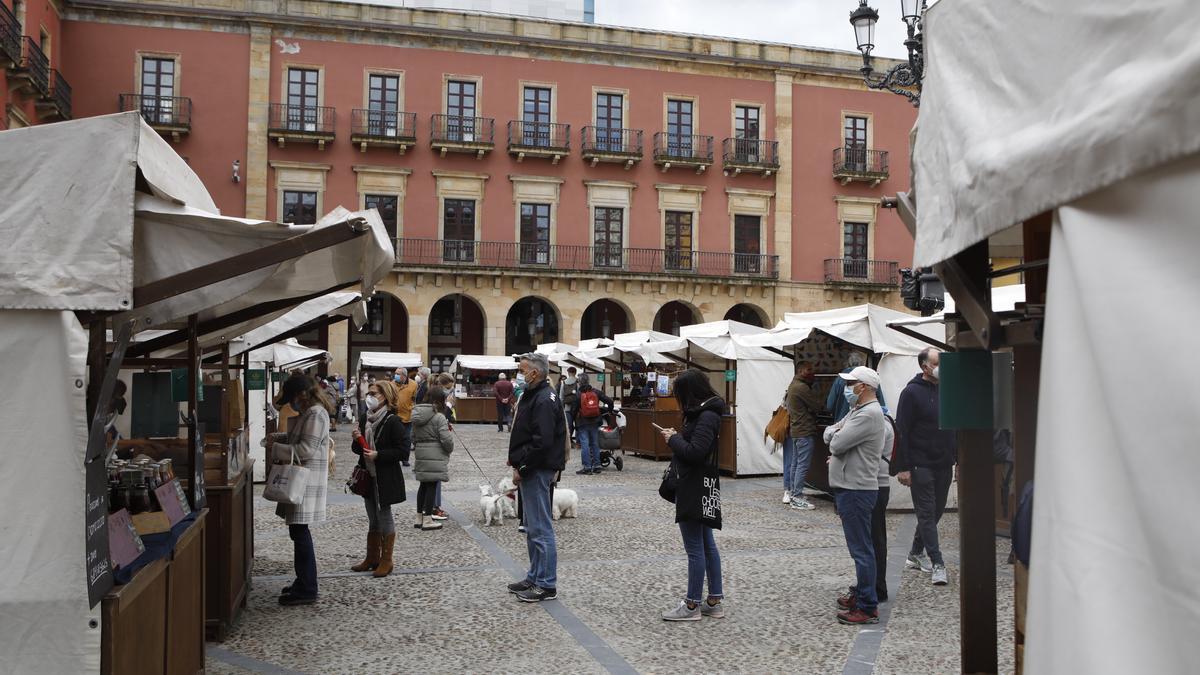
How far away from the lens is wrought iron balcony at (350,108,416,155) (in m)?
30.1

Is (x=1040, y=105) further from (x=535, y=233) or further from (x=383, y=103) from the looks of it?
(x=383, y=103)

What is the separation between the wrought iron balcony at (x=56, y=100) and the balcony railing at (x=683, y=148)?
59.0 ft

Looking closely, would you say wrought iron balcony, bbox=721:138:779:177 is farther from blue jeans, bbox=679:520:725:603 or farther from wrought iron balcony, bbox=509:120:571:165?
blue jeans, bbox=679:520:725:603

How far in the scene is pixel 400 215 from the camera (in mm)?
30766

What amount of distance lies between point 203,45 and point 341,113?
448 cm

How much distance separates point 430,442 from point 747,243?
86.3 feet

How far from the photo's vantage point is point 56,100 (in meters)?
25.3

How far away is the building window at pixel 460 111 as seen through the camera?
102 ft

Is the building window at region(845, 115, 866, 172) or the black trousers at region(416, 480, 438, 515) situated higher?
the building window at region(845, 115, 866, 172)

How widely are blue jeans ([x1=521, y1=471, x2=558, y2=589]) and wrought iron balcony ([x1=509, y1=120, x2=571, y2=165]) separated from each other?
85.6 ft

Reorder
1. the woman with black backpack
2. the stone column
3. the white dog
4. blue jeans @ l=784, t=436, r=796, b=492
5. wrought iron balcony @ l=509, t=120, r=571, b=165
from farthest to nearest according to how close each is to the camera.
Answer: wrought iron balcony @ l=509, t=120, r=571, b=165
the stone column
blue jeans @ l=784, t=436, r=796, b=492
the white dog
the woman with black backpack

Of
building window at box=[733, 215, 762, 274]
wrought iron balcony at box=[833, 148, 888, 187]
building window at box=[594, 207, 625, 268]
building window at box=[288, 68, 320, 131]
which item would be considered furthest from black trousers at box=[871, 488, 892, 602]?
wrought iron balcony at box=[833, 148, 888, 187]

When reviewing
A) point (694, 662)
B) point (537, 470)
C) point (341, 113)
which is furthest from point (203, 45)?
point (694, 662)

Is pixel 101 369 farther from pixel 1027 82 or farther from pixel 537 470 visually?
pixel 537 470
